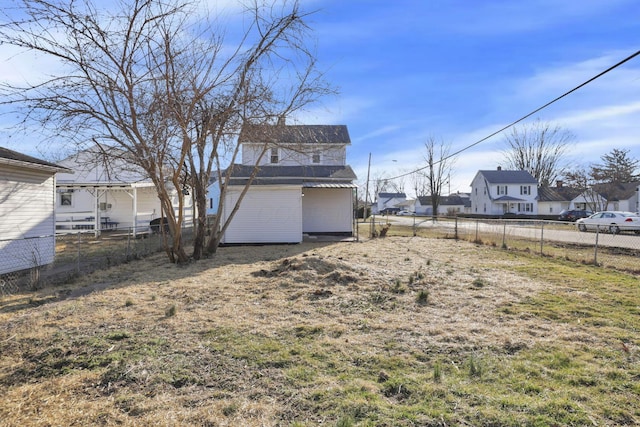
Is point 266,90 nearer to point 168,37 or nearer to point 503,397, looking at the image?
point 168,37

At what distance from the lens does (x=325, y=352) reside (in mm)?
4645

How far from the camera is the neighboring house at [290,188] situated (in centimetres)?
1290

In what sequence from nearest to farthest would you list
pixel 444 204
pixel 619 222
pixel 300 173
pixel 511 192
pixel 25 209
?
1. pixel 25 209
2. pixel 300 173
3. pixel 619 222
4. pixel 511 192
5. pixel 444 204

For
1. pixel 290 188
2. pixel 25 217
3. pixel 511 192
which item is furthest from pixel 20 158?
pixel 511 192

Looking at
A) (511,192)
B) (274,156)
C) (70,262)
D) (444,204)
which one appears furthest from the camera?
(444,204)

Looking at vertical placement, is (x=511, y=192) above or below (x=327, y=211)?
above

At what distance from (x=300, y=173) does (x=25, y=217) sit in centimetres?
1303

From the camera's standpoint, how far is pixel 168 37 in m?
9.96

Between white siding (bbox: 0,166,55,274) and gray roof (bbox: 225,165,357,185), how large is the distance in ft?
29.5

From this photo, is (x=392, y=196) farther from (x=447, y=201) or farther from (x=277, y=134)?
(x=277, y=134)

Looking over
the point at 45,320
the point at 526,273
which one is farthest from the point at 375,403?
the point at 526,273

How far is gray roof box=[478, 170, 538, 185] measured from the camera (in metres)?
55.2

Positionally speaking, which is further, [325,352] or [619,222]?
[619,222]

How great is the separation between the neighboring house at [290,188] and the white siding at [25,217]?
5.35 meters
